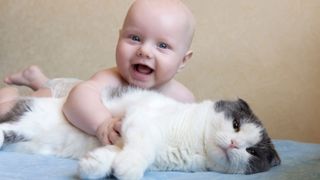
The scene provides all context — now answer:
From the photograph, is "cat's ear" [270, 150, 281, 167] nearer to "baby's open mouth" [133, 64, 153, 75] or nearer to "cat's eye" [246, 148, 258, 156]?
"cat's eye" [246, 148, 258, 156]

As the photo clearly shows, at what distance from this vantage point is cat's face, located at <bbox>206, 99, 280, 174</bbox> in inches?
32.9

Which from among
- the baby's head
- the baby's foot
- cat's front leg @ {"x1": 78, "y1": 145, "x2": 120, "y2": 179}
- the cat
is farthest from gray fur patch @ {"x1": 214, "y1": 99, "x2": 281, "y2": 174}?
the baby's foot

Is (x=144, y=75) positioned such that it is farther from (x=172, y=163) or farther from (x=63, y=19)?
(x=63, y=19)

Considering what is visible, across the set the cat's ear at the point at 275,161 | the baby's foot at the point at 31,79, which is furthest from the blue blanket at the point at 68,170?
the baby's foot at the point at 31,79

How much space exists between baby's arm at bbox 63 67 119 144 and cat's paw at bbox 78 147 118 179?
0.47 ft

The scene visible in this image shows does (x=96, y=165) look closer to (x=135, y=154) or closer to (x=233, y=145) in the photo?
(x=135, y=154)

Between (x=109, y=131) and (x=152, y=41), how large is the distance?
261 mm

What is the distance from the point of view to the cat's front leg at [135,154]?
69 centimetres

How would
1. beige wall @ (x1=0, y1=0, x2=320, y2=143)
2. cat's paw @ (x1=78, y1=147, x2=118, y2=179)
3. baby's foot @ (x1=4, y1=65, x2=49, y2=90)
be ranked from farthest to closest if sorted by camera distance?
1. beige wall @ (x1=0, y1=0, x2=320, y2=143)
2. baby's foot @ (x1=4, y1=65, x2=49, y2=90)
3. cat's paw @ (x1=78, y1=147, x2=118, y2=179)

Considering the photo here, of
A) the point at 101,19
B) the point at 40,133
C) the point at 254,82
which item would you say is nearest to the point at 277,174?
the point at 40,133

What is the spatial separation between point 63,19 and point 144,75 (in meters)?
0.85

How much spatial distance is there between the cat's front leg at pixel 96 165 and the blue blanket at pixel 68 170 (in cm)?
3

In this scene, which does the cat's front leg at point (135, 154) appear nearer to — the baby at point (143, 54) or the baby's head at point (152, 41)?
the baby at point (143, 54)

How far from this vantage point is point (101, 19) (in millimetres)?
1754
